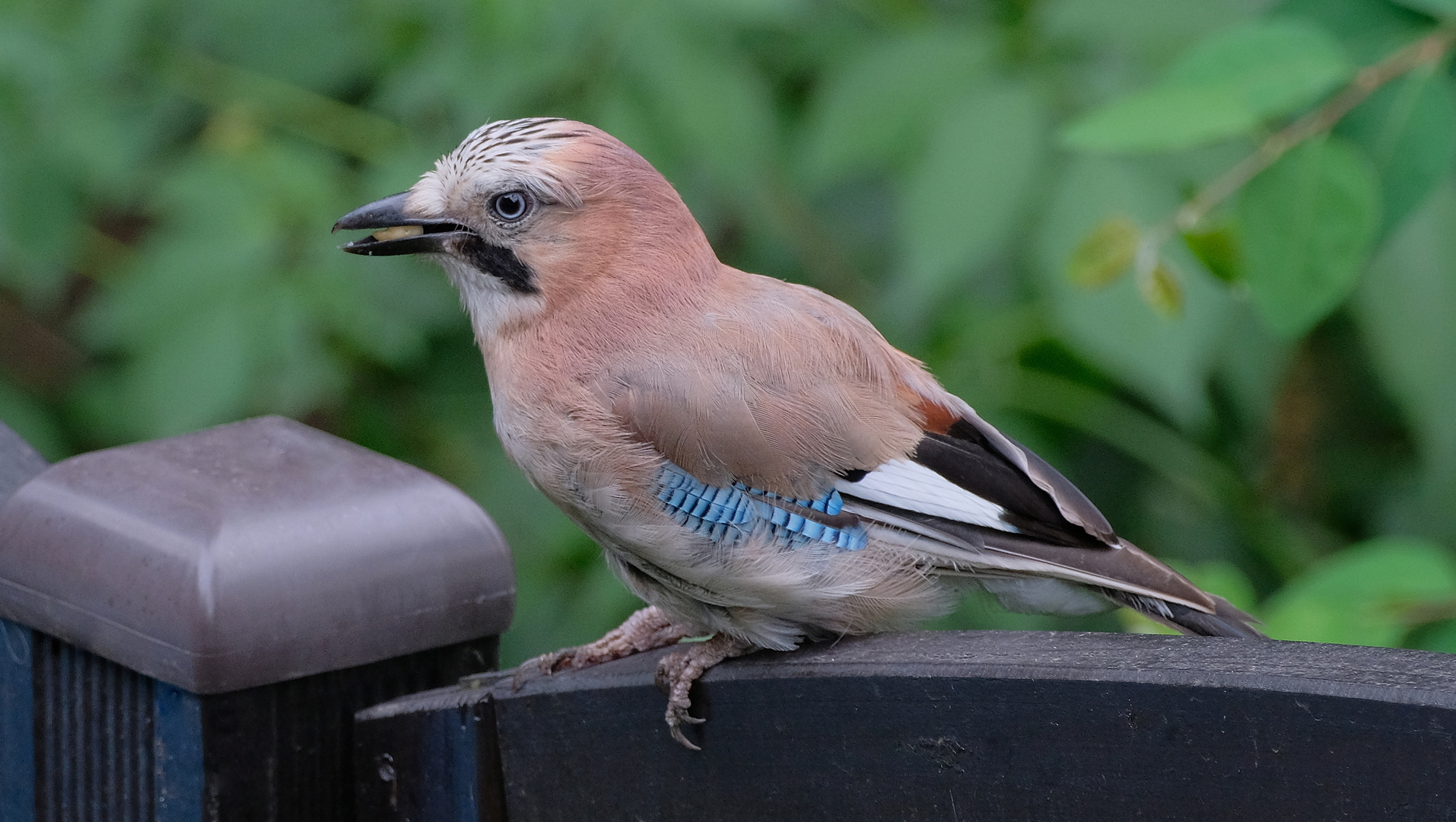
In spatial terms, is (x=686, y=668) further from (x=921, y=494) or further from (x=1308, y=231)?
(x=1308, y=231)

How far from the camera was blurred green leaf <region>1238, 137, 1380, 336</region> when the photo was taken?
1.64 m

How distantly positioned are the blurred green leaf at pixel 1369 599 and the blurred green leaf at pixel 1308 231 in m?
0.40

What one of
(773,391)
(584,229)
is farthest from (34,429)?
(773,391)

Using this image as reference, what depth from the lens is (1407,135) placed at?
67.5 inches

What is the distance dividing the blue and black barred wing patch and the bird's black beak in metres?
0.42

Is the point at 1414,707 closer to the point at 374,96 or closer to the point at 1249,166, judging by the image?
the point at 1249,166

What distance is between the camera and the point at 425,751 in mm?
1377

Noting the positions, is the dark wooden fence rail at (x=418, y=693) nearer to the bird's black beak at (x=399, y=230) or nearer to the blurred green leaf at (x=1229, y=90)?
the bird's black beak at (x=399, y=230)

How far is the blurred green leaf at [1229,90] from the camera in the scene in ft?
5.50

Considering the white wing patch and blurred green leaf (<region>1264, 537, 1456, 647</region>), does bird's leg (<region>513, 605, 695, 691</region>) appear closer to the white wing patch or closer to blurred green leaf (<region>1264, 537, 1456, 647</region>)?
the white wing patch

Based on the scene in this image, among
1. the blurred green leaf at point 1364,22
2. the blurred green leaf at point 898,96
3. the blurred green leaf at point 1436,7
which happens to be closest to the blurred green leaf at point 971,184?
the blurred green leaf at point 898,96

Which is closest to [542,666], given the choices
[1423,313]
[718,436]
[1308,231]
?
[718,436]

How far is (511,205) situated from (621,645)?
1.75 ft

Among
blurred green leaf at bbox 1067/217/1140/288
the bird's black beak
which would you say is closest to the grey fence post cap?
the bird's black beak
